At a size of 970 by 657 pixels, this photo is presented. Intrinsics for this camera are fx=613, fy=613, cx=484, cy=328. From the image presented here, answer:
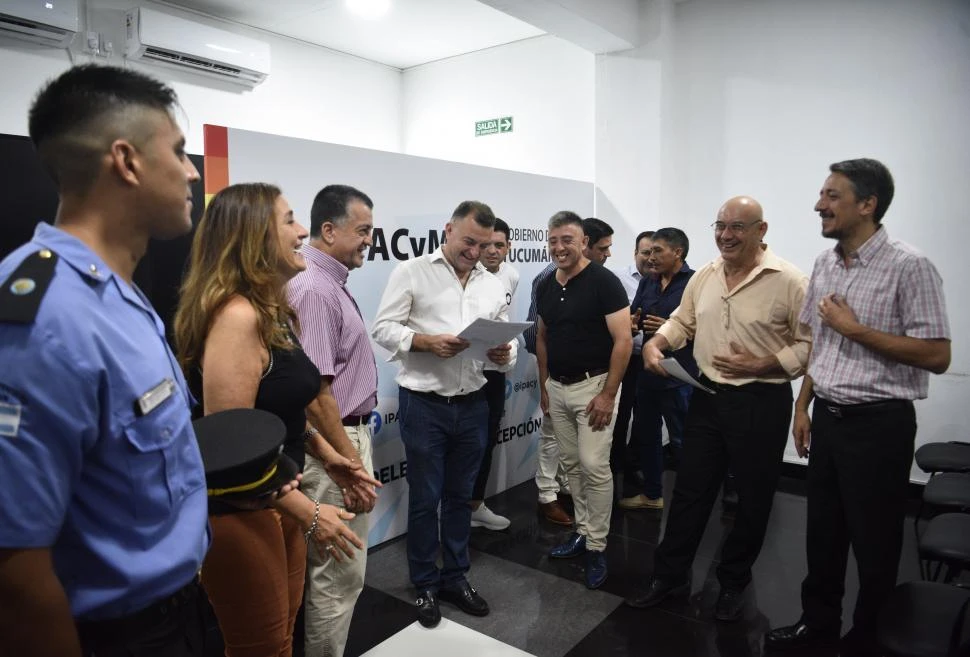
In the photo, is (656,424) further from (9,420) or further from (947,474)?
(9,420)

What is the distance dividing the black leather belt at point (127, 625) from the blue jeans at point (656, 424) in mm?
3114

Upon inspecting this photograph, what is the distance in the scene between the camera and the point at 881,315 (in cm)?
203

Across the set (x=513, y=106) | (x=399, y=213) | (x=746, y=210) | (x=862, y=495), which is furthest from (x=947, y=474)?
(x=513, y=106)

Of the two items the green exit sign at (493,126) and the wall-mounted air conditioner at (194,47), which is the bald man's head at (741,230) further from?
the wall-mounted air conditioner at (194,47)

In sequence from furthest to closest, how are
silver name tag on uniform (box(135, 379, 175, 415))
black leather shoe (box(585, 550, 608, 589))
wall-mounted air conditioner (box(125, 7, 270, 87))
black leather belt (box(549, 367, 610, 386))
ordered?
wall-mounted air conditioner (box(125, 7, 270, 87))
black leather belt (box(549, 367, 610, 386))
black leather shoe (box(585, 550, 608, 589))
silver name tag on uniform (box(135, 379, 175, 415))

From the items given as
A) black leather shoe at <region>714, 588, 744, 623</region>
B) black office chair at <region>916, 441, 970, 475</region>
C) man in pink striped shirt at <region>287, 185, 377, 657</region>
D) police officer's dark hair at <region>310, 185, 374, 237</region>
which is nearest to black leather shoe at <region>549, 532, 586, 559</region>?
black leather shoe at <region>714, 588, 744, 623</region>

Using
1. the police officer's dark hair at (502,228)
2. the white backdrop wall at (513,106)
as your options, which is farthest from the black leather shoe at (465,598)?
the white backdrop wall at (513,106)

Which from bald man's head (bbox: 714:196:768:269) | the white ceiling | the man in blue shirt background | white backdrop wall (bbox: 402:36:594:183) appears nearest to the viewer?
bald man's head (bbox: 714:196:768:269)

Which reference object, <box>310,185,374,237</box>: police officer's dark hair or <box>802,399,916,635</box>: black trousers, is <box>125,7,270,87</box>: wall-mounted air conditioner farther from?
<box>802,399,916,635</box>: black trousers

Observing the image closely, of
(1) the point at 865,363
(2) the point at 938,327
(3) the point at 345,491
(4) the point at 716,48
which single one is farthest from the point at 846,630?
(4) the point at 716,48

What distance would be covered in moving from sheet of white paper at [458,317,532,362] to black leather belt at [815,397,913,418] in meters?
1.12

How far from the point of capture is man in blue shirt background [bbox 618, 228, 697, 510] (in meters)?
3.59

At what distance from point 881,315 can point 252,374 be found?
6.40 ft

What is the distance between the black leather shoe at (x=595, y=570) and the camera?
275 centimetres
